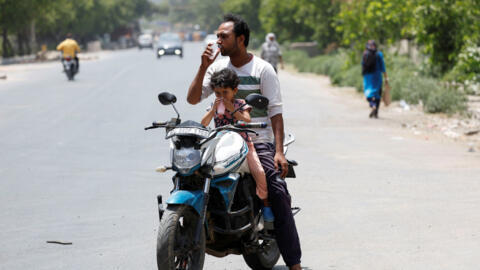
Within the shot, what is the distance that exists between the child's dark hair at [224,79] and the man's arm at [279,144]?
443mm

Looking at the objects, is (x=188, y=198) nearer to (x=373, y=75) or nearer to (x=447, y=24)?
(x=373, y=75)

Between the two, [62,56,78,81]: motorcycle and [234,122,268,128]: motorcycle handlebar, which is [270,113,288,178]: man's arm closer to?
[234,122,268,128]: motorcycle handlebar

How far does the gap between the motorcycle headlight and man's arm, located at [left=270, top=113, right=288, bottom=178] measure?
30.5 inches

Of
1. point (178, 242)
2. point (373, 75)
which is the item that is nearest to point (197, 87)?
point (178, 242)

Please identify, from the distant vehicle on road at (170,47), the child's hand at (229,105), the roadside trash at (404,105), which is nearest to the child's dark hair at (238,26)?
the child's hand at (229,105)

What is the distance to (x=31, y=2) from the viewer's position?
184 ft

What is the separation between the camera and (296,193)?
363 inches

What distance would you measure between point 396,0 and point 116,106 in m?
8.68

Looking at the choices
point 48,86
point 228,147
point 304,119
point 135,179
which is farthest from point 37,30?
point 228,147

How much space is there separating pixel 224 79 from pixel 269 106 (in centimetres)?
45

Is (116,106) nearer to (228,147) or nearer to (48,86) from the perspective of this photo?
(48,86)

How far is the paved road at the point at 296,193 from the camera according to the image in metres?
6.56

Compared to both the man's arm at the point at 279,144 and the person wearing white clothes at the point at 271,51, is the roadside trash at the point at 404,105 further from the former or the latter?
the man's arm at the point at 279,144

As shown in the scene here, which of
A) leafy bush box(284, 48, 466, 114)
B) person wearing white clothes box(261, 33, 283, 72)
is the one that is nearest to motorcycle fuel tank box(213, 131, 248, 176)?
leafy bush box(284, 48, 466, 114)
